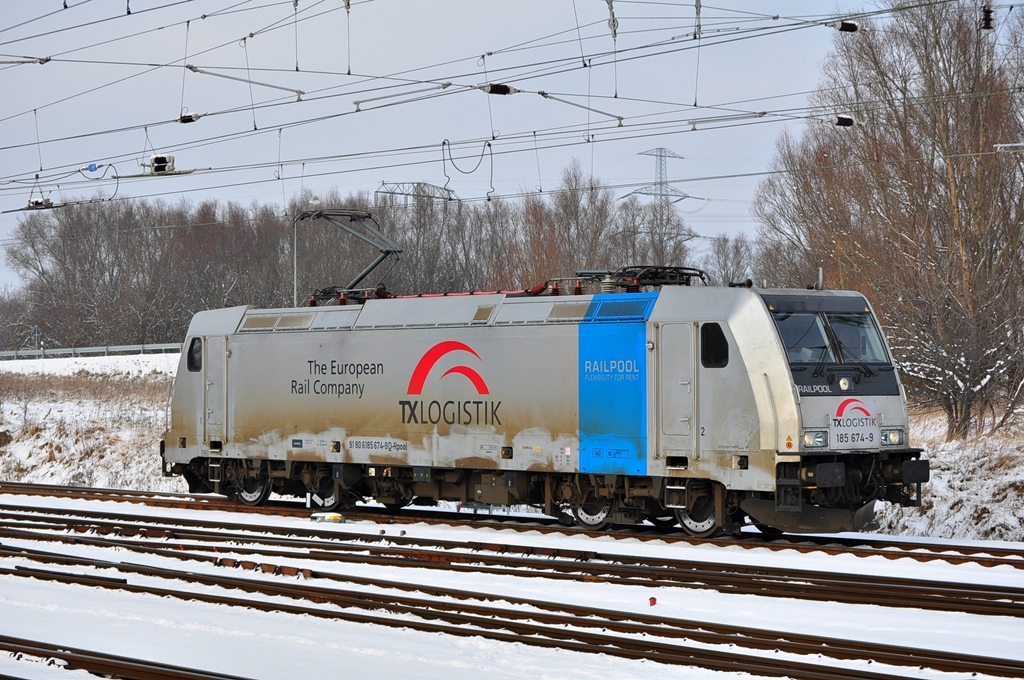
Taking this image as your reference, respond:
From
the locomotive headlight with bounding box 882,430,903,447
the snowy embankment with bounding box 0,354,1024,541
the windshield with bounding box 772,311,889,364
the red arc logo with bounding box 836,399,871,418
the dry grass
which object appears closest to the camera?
the red arc logo with bounding box 836,399,871,418

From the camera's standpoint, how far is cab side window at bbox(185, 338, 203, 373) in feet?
68.3

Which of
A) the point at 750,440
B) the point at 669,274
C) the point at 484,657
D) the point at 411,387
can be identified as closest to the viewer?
the point at 484,657

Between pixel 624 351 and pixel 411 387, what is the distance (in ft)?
13.3

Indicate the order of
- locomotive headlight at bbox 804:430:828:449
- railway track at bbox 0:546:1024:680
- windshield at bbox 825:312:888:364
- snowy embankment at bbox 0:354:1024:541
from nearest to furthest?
railway track at bbox 0:546:1024:680, locomotive headlight at bbox 804:430:828:449, windshield at bbox 825:312:888:364, snowy embankment at bbox 0:354:1024:541

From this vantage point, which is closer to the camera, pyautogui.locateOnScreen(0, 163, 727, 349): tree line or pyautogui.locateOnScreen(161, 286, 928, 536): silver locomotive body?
pyautogui.locateOnScreen(161, 286, 928, 536): silver locomotive body

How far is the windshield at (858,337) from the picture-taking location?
48.6ft

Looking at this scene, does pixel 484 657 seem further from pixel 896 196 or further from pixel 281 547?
pixel 896 196

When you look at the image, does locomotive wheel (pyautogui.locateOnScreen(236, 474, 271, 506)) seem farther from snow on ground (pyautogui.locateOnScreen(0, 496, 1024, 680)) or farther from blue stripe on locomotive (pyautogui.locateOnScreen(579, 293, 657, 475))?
blue stripe on locomotive (pyautogui.locateOnScreen(579, 293, 657, 475))

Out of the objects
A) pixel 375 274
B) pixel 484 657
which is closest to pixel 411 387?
pixel 484 657

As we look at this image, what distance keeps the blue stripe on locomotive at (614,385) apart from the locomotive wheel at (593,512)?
29.4 inches

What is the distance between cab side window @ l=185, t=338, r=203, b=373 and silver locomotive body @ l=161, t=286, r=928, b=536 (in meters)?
0.34

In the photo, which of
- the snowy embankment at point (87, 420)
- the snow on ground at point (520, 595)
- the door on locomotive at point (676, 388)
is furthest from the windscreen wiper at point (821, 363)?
the snowy embankment at point (87, 420)

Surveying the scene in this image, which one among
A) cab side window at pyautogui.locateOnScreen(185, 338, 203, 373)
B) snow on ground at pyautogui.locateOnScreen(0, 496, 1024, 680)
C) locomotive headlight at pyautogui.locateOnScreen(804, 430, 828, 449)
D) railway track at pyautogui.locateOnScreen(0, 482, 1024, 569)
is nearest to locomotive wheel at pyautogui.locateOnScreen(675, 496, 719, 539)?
railway track at pyautogui.locateOnScreen(0, 482, 1024, 569)

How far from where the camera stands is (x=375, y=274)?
Answer: 54.5m
